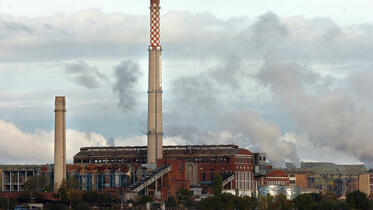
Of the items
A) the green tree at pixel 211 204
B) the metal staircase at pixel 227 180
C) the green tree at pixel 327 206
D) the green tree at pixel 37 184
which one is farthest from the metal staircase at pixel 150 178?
the green tree at pixel 327 206

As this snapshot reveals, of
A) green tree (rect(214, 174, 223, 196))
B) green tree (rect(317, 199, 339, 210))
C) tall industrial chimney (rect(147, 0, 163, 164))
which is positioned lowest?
green tree (rect(317, 199, 339, 210))

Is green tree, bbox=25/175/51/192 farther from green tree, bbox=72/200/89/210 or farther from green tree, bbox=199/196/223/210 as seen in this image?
green tree, bbox=199/196/223/210

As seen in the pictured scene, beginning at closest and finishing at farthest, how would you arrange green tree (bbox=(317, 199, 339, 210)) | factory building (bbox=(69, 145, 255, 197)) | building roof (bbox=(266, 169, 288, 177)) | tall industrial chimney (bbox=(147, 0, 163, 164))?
green tree (bbox=(317, 199, 339, 210)) → factory building (bbox=(69, 145, 255, 197)) → tall industrial chimney (bbox=(147, 0, 163, 164)) → building roof (bbox=(266, 169, 288, 177))

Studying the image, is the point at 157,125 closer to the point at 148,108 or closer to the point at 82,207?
the point at 148,108

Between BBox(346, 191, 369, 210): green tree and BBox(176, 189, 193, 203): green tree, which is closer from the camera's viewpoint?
BBox(346, 191, 369, 210): green tree

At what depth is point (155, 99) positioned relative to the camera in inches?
4823

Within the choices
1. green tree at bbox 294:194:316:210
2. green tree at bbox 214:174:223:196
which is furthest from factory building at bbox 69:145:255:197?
green tree at bbox 294:194:316:210

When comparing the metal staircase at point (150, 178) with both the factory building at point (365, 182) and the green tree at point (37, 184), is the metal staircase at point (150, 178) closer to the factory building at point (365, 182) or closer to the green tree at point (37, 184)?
the green tree at point (37, 184)

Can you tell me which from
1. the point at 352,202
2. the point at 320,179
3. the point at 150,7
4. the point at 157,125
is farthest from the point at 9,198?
the point at 320,179

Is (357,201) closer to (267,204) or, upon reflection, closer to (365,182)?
(267,204)

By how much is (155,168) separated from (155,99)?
34.9 ft

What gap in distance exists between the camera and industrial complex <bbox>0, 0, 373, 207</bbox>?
381 feet

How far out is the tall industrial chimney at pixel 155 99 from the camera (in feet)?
398

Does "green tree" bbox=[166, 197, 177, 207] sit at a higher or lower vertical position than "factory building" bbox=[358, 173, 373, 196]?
lower
